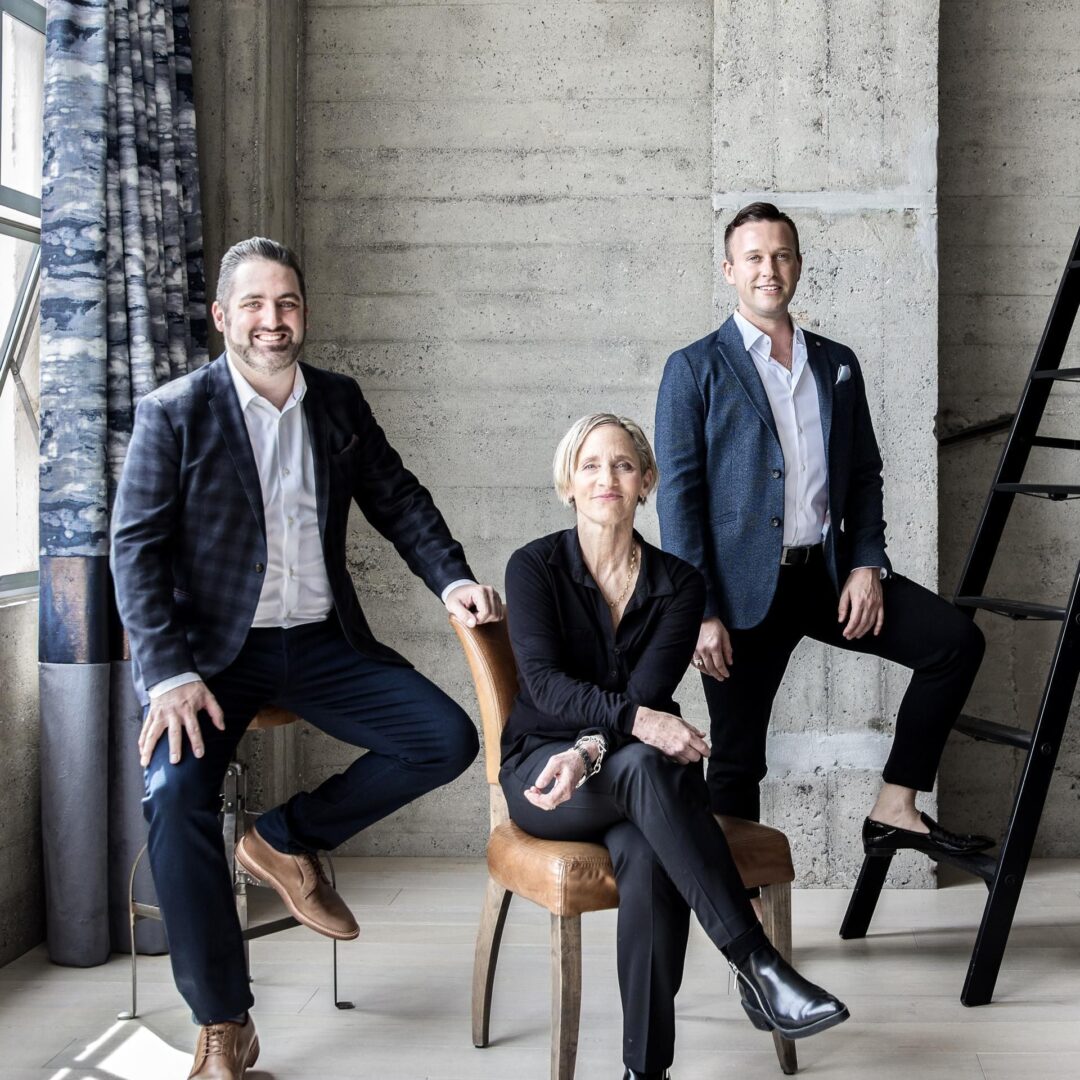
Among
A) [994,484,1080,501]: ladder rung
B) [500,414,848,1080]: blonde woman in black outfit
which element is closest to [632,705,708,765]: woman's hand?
[500,414,848,1080]: blonde woman in black outfit

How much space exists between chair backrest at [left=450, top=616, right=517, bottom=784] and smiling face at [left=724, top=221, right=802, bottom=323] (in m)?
1.00

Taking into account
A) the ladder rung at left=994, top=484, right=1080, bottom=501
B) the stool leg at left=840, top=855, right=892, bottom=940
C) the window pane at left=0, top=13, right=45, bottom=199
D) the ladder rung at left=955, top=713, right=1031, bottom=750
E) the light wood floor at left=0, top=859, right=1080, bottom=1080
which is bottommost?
the light wood floor at left=0, top=859, right=1080, bottom=1080

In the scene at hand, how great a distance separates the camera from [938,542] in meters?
3.94

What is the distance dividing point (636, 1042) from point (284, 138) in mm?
2932

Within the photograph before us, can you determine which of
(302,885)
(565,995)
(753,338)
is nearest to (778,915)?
(565,995)

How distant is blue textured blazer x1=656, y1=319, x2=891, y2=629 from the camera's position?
2.93m

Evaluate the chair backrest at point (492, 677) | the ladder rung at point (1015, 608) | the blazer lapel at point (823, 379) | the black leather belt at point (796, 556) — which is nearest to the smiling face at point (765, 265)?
the blazer lapel at point (823, 379)

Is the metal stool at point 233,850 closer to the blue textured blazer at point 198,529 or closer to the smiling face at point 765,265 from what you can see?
the blue textured blazer at point 198,529

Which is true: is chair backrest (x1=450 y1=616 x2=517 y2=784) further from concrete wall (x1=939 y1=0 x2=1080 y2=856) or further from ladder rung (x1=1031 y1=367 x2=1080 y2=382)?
concrete wall (x1=939 y1=0 x2=1080 y2=856)

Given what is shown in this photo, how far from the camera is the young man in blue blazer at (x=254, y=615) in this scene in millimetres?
2369

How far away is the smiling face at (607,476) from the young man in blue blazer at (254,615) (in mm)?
358

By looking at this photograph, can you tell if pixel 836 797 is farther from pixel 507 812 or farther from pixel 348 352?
pixel 348 352

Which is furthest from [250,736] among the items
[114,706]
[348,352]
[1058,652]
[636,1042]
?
[1058,652]

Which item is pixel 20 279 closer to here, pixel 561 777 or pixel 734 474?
pixel 734 474
